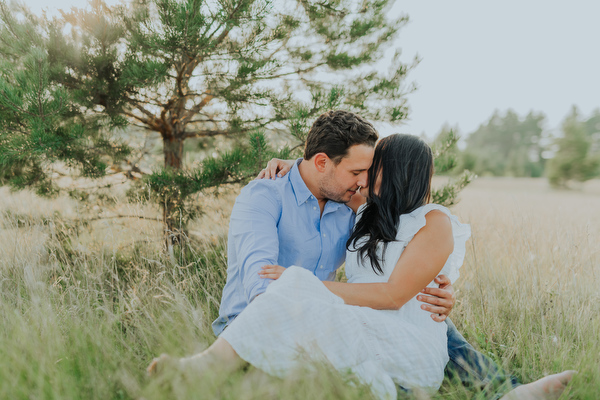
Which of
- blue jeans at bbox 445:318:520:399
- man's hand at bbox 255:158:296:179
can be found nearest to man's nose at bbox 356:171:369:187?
man's hand at bbox 255:158:296:179

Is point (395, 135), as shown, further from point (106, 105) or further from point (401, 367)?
point (106, 105)

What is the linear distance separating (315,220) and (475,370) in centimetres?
115

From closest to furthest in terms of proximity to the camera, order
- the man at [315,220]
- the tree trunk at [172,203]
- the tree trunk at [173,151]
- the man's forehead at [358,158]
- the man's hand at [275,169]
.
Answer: the man at [315,220], the man's forehead at [358,158], the man's hand at [275,169], the tree trunk at [172,203], the tree trunk at [173,151]

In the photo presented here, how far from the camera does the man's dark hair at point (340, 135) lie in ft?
7.35

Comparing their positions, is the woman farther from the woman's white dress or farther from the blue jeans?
the blue jeans

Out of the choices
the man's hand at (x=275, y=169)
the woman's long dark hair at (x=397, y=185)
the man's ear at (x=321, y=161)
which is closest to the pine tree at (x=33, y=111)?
the man's hand at (x=275, y=169)

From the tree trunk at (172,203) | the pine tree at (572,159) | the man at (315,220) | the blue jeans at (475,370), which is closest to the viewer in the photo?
the blue jeans at (475,370)

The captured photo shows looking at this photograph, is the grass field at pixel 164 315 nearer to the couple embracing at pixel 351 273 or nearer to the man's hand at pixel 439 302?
the couple embracing at pixel 351 273

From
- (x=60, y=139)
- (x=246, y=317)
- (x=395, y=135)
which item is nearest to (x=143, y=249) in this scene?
(x=60, y=139)

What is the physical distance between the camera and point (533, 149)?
5366 centimetres

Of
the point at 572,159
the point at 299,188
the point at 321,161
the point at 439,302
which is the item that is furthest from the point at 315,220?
the point at 572,159

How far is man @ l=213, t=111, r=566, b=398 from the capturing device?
1.96 meters

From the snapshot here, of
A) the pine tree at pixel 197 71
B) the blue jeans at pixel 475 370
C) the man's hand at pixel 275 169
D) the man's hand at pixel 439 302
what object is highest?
the pine tree at pixel 197 71

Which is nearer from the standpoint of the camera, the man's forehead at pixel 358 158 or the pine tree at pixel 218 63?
the man's forehead at pixel 358 158
